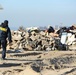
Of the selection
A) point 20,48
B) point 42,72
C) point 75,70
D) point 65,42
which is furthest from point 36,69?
point 65,42

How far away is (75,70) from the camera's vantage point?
16.6m

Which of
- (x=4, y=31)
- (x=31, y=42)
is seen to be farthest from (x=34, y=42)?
(x=4, y=31)

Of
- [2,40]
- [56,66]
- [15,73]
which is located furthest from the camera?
[2,40]

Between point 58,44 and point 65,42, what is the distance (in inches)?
127

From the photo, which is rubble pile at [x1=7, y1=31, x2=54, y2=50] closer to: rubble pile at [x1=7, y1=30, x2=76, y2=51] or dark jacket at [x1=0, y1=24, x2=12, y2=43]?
rubble pile at [x1=7, y1=30, x2=76, y2=51]

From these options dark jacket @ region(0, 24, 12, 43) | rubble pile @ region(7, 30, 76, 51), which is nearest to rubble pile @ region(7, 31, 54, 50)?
rubble pile @ region(7, 30, 76, 51)

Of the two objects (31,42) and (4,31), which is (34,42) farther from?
(4,31)

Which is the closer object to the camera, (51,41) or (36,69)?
(36,69)

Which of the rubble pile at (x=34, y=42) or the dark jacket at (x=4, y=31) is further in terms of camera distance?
the rubble pile at (x=34, y=42)

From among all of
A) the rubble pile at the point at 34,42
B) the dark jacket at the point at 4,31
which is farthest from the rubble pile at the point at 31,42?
the dark jacket at the point at 4,31

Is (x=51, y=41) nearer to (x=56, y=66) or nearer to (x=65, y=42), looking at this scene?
(x=65, y=42)

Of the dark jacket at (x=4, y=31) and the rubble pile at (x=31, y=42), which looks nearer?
the dark jacket at (x=4, y=31)

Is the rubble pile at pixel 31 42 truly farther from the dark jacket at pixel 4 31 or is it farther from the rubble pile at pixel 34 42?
the dark jacket at pixel 4 31

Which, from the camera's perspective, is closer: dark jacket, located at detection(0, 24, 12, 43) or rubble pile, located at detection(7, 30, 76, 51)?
dark jacket, located at detection(0, 24, 12, 43)
